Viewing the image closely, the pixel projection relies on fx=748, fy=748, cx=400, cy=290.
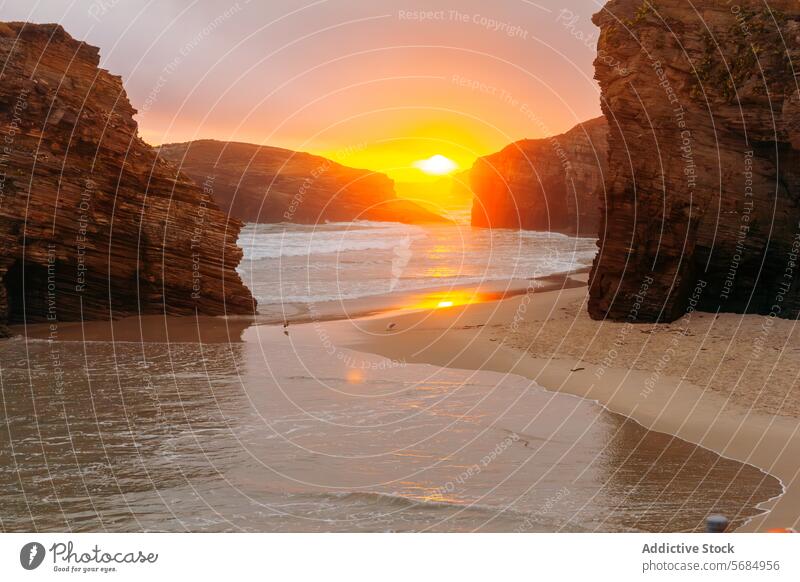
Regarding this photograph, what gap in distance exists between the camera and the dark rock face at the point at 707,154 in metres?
21.6

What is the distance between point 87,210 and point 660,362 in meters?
19.7

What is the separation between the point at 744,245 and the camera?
21.5 m

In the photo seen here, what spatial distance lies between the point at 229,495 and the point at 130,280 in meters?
19.2

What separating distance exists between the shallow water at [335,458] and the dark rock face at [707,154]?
25.3 feet

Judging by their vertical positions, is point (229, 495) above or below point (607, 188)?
below

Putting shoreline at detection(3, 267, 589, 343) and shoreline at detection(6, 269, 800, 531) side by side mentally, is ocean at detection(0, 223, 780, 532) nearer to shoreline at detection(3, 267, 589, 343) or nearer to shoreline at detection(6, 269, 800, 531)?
shoreline at detection(6, 269, 800, 531)

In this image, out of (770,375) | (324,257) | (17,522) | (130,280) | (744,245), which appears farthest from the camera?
(324,257)

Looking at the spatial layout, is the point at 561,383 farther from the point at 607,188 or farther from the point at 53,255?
the point at 53,255

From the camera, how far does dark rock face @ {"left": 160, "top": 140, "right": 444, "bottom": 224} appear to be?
357 feet

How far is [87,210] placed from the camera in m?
26.3

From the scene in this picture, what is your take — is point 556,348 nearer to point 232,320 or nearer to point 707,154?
point 707,154

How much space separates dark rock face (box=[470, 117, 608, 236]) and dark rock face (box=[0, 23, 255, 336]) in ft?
229

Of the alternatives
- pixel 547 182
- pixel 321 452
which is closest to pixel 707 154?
pixel 321 452

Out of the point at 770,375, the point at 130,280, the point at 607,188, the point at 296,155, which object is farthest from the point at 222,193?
the point at 770,375
